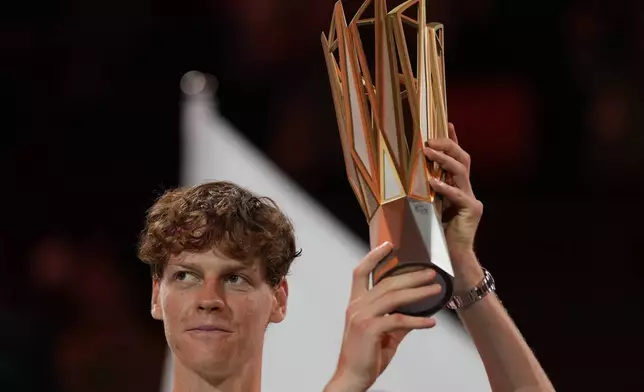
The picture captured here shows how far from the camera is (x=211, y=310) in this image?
200 cm

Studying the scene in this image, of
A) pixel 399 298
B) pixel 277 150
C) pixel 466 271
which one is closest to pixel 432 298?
pixel 399 298

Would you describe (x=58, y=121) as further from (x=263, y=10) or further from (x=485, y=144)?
(x=485, y=144)

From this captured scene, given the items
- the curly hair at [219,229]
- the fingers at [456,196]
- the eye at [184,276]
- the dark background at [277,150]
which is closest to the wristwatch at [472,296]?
the fingers at [456,196]

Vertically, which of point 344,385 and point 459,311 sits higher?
point 459,311

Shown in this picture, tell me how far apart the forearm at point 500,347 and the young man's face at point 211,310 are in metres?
0.34

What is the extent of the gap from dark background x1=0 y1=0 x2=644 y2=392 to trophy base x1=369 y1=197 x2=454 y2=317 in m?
1.78

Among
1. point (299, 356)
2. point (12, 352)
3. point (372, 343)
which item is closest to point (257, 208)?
point (372, 343)

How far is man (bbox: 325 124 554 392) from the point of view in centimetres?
171

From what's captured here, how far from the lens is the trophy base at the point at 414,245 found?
1.71 m

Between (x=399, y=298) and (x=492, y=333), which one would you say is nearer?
(x=399, y=298)

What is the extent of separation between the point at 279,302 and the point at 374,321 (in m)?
0.47

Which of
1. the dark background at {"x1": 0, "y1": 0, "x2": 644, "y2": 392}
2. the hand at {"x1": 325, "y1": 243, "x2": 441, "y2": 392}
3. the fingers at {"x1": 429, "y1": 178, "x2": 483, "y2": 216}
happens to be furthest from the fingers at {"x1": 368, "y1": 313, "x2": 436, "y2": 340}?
the dark background at {"x1": 0, "y1": 0, "x2": 644, "y2": 392}

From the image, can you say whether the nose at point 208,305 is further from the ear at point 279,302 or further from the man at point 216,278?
the ear at point 279,302

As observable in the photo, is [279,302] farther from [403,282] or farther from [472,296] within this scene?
[403,282]
